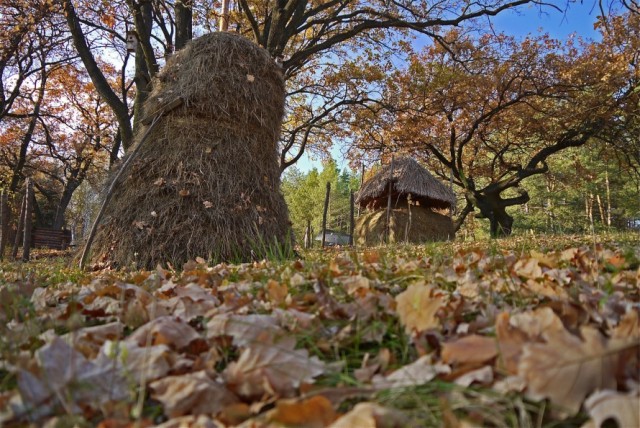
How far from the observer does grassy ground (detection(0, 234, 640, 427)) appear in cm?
65

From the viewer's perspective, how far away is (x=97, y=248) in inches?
190

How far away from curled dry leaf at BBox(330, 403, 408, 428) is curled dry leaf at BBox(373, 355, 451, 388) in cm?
13

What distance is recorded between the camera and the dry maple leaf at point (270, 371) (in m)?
0.84

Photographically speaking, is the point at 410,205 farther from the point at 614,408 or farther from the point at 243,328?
the point at 614,408

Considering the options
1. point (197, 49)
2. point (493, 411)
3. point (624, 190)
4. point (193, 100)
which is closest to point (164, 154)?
point (193, 100)

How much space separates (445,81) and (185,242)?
9231mm

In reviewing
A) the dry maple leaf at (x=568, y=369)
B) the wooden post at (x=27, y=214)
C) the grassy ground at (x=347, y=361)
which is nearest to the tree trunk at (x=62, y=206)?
the wooden post at (x=27, y=214)

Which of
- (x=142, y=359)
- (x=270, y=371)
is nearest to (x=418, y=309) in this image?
(x=270, y=371)

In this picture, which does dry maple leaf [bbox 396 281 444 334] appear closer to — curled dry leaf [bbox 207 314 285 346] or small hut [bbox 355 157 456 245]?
curled dry leaf [bbox 207 314 285 346]

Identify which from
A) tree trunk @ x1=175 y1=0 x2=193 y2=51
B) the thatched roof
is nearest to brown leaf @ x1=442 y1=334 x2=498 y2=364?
tree trunk @ x1=175 y1=0 x2=193 y2=51

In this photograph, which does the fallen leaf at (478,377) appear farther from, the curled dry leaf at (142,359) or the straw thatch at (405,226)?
the straw thatch at (405,226)

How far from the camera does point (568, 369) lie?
65cm

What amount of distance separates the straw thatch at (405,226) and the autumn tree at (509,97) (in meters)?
1.78

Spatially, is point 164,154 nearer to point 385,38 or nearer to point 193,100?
point 193,100
